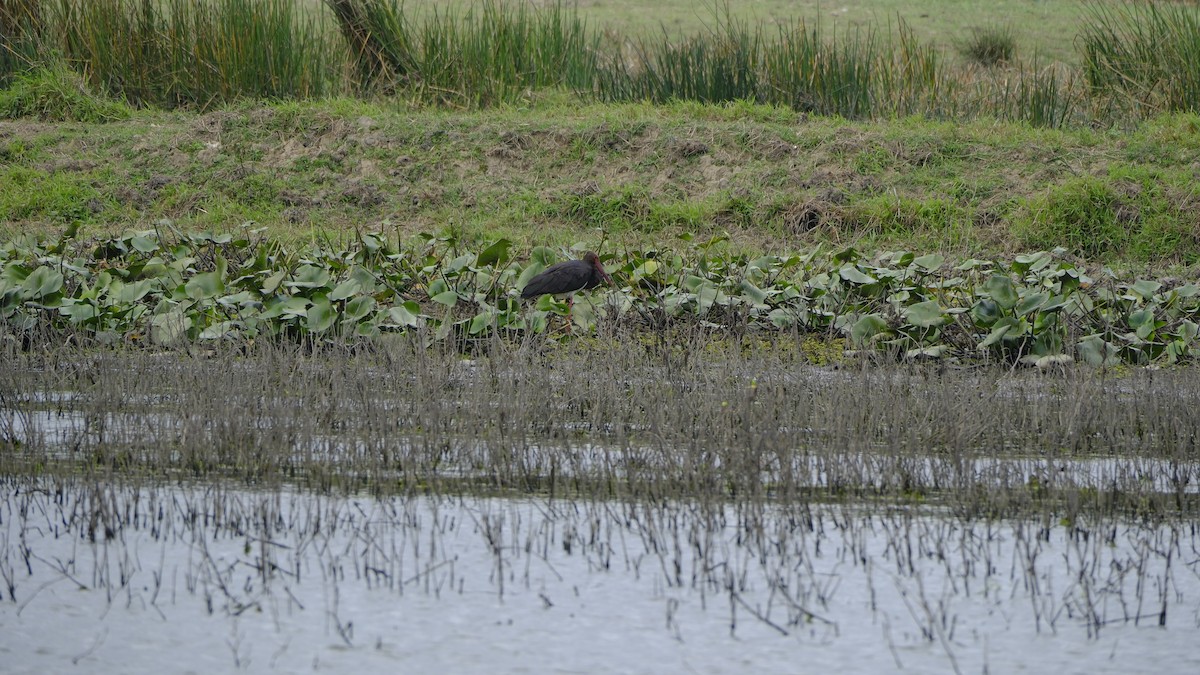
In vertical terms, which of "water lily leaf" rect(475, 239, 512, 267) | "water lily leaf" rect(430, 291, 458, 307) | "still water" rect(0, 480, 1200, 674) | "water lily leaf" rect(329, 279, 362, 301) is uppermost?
"water lily leaf" rect(475, 239, 512, 267)

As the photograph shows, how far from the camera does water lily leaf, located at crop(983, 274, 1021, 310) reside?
652cm

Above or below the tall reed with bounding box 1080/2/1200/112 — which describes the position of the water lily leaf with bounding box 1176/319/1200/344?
below

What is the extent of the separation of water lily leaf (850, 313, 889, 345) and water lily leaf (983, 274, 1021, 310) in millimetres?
530

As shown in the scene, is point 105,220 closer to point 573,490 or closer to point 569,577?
point 573,490

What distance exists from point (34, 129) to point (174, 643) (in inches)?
396

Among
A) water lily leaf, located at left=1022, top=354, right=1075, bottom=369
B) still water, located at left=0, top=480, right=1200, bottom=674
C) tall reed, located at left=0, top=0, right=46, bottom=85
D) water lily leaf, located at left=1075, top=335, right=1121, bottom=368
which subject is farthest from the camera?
tall reed, located at left=0, top=0, right=46, bottom=85

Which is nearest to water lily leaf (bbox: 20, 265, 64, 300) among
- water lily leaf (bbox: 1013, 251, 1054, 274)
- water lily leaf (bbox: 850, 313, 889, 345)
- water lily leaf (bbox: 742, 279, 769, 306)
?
water lily leaf (bbox: 742, 279, 769, 306)

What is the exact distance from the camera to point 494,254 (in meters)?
7.65


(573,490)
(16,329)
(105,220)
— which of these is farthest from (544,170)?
(573,490)

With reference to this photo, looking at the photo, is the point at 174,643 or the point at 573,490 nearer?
the point at 174,643

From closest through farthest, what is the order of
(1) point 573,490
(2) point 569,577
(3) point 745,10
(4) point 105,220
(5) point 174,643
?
(5) point 174,643
(2) point 569,577
(1) point 573,490
(4) point 105,220
(3) point 745,10

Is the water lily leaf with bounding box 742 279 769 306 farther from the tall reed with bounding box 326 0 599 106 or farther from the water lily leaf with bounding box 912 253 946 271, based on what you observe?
the tall reed with bounding box 326 0 599 106

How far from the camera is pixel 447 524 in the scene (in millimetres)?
4234

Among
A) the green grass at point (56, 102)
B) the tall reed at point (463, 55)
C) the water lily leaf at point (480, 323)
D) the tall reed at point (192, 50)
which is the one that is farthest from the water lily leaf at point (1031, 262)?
the green grass at point (56, 102)
